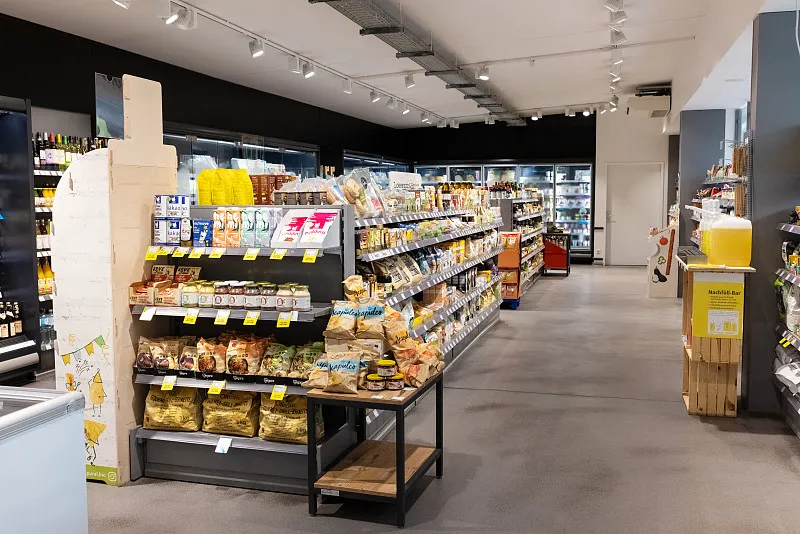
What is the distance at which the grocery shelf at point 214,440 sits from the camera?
13.2 feet

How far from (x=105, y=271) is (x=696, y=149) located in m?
8.97

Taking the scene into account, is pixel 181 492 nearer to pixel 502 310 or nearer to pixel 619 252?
pixel 502 310

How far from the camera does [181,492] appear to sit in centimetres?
406

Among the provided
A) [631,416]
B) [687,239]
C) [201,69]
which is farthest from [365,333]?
[687,239]

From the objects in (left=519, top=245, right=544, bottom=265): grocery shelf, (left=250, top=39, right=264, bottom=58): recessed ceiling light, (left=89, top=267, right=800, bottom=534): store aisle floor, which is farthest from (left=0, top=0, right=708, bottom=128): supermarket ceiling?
(left=89, top=267, right=800, bottom=534): store aisle floor

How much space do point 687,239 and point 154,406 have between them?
8.84 metres

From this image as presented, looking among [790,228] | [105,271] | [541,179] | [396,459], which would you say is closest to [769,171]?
[790,228]

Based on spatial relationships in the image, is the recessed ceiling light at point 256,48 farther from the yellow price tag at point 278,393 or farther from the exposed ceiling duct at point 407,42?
the yellow price tag at point 278,393

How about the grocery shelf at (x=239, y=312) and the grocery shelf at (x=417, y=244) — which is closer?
the grocery shelf at (x=239, y=312)

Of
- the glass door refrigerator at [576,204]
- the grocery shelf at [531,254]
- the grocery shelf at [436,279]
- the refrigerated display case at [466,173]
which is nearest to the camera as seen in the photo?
the grocery shelf at [436,279]

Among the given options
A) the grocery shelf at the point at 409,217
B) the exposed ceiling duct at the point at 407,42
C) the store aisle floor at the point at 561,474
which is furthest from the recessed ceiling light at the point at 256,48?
the store aisle floor at the point at 561,474

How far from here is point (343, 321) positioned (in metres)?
3.93

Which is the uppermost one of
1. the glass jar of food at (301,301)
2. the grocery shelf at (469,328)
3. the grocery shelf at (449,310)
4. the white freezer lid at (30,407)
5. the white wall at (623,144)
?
the white wall at (623,144)

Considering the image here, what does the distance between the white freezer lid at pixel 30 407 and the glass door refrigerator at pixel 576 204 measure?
16242 millimetres
